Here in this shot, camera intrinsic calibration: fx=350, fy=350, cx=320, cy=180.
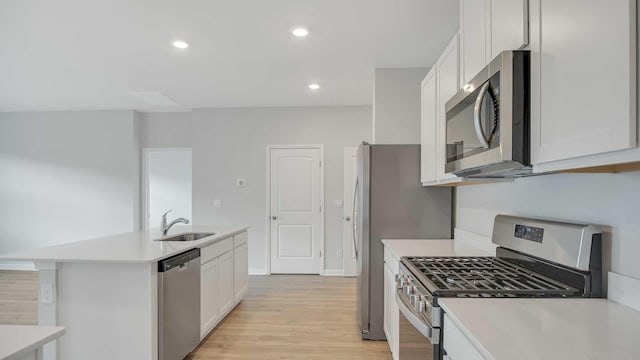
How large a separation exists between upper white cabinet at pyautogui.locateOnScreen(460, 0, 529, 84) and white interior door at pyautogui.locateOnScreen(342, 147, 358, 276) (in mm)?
3413

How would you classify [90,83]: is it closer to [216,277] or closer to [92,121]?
[92,121]

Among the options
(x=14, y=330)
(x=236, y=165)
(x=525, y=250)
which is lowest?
(x=14, y=330)

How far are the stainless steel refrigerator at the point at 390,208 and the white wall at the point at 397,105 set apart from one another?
807 mm

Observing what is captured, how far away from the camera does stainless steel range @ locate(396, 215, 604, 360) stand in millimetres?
1318

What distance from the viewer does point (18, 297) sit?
4242 mm

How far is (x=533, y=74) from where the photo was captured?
1212 mm

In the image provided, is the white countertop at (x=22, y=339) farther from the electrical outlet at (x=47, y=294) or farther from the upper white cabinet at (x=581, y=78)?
the upper white cabinet at (x=581, y=78)

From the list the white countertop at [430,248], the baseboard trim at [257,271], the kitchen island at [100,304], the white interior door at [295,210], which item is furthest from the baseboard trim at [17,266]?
the white countertop at [430,248]

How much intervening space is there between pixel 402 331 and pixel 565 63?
1.53 metres

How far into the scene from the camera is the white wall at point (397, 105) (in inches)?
148

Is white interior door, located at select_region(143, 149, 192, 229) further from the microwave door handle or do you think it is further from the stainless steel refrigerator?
the microwave door handle

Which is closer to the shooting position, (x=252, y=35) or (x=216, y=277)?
(x=252, y=35)

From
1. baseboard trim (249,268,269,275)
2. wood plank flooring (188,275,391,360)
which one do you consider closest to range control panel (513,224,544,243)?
wood plank flooring (188,275,391,360)

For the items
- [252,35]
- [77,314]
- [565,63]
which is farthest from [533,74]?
[77,314]
